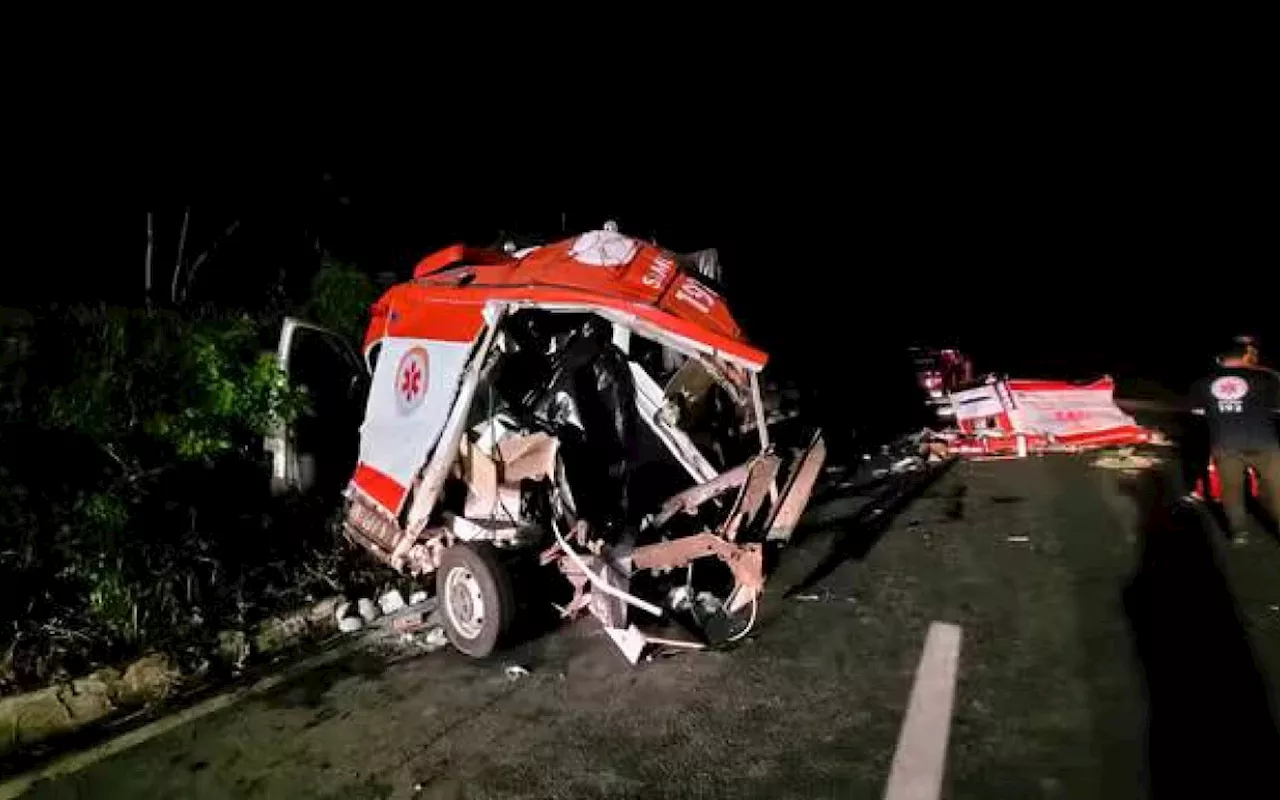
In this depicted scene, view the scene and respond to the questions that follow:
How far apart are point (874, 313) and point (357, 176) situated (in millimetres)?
15092

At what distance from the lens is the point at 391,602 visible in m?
6.40

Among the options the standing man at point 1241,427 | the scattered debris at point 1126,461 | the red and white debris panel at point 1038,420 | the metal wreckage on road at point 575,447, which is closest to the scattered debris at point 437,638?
the metal wreckage on road at point 575,447

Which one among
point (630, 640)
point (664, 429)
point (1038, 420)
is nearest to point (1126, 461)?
point (1038, 420)

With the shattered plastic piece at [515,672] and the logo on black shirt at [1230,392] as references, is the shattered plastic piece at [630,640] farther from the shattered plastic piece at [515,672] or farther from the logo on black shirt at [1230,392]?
the logo on black shirt at [1230,392]

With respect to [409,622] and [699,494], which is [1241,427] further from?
[409,622]

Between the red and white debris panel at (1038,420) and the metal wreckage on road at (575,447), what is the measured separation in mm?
4905

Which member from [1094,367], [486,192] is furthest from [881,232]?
[486,192]

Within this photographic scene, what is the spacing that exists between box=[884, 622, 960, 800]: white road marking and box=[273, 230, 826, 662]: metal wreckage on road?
3.48ft

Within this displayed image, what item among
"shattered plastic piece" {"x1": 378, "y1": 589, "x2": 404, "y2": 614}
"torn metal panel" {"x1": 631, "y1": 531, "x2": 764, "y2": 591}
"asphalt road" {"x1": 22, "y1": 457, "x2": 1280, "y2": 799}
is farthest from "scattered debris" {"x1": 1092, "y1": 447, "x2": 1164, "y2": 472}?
"shattered plastic piece" {"x1": 378, "y1": 589, "x2": 404, "y2": 614}

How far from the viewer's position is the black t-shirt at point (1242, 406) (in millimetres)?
6594

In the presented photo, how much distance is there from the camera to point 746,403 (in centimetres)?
631

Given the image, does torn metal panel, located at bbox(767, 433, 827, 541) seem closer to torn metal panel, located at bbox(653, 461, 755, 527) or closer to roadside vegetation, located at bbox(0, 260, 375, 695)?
torn metal panel, located at bbox(653, 461, 755, 527)

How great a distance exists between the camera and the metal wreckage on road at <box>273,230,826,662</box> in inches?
206

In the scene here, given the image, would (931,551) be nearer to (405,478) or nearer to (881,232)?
(405,478)
